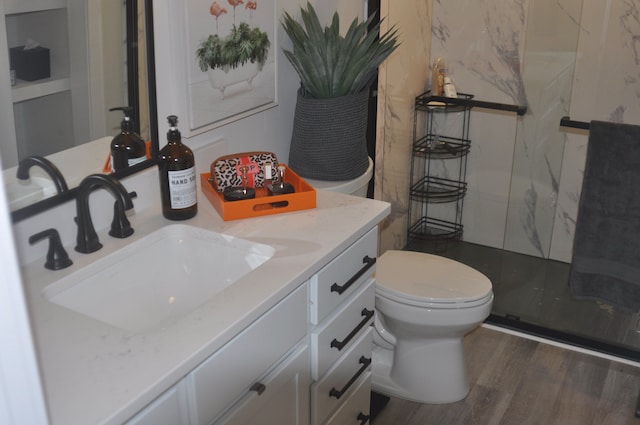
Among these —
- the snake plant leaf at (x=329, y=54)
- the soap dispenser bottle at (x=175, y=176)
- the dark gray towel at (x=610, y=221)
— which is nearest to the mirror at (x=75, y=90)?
the soap dispenser bottle at (x=175, y=176)

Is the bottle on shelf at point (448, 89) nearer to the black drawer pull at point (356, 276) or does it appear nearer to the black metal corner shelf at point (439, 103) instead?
the black metal corner shelf at point (439, 103)

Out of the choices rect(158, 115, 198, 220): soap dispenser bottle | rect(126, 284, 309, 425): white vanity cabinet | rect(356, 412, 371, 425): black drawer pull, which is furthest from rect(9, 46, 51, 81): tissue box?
rect(356, 412, 371, 425): black drawer pull

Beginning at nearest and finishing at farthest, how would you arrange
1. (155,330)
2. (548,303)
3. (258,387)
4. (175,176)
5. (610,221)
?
(155,330) → (258,387) → (175,176) → (610,221) → (548,303)

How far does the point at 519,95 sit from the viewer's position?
3309mm

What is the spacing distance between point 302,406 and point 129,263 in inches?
21.3

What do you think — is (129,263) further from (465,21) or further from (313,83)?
(465,21)

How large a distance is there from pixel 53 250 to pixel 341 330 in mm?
749

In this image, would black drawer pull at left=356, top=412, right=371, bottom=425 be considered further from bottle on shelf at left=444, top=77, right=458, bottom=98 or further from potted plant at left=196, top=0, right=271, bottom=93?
bottle on shelf at left=444, top=77, right=458, bottom=98

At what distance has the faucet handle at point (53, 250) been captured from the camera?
1608 millimetres

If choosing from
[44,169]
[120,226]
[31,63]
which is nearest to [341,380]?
[120,226]

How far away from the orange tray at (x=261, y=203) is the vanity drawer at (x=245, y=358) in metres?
0.31

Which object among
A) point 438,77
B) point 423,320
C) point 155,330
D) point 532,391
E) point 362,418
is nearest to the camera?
point 155,330

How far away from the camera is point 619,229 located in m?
2.59

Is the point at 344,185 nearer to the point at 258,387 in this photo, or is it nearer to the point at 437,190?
the point at 258,387
